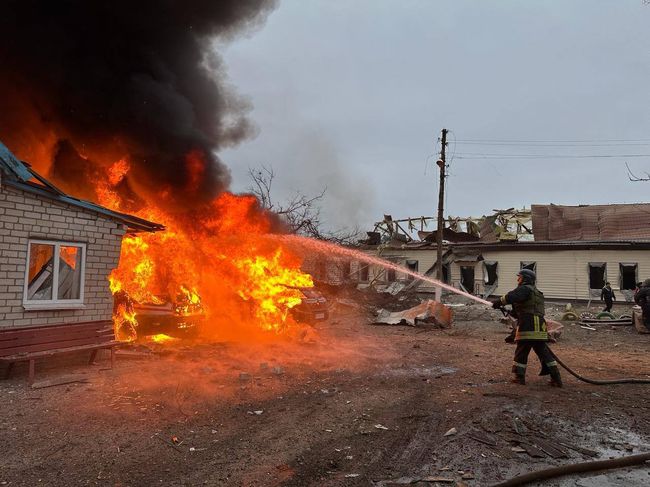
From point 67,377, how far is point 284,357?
397 centimetres

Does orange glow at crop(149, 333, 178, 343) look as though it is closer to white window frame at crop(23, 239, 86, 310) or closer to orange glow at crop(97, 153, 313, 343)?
orange glow at crop(97, 153, 313, 343)

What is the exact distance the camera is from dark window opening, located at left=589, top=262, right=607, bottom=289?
2239cm

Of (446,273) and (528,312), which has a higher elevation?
(446,273)

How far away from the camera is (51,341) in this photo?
309 inches

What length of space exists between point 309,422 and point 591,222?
25328 mm

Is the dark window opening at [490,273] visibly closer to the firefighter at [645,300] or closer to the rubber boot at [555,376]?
the firefighter at [645,300]

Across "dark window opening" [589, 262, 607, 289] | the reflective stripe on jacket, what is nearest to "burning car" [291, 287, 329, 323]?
the reflective stripe on jacket

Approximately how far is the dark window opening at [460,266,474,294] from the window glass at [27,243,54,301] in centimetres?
2252

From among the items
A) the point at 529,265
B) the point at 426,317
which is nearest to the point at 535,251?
the point at 529,265

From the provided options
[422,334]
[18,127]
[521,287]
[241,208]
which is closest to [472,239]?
[422,334]

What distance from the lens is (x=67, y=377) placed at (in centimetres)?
732

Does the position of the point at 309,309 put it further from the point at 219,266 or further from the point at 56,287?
the point at 56,287

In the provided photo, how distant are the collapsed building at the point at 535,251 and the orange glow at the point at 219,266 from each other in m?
11.0

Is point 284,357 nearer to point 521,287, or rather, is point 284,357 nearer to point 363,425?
point 363,425
